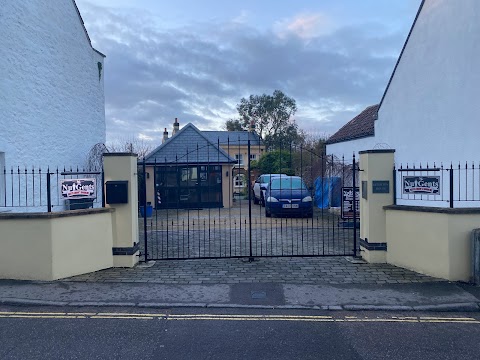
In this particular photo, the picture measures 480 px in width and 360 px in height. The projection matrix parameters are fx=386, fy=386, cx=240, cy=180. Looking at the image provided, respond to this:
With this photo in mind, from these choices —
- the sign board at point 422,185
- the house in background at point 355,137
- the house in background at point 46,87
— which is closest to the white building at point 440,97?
the sign board at point 422,185

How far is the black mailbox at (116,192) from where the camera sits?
26.6ft

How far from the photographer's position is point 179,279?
7438 mm

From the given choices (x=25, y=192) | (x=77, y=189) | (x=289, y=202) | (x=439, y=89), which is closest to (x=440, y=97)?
(x=439, y=89)

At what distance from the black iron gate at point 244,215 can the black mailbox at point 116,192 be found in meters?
0.42

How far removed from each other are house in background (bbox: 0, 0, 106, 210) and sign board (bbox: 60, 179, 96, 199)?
3.19m

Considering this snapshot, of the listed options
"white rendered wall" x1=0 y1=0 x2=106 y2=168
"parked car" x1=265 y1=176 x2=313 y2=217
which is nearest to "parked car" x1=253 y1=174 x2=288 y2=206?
"parked car" x1=265 y1=176 x2=313 y2=217

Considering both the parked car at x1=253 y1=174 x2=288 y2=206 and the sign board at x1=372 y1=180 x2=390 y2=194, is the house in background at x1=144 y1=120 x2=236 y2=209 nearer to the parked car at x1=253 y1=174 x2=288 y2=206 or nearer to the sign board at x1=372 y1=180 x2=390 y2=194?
the parked car at x1=253 y1=174 x2=288 y2=206

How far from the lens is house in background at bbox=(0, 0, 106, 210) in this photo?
409 inches

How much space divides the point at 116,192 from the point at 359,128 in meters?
15.3

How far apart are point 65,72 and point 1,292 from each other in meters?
9.06

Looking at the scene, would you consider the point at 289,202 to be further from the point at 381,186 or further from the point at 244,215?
the point at 381,186

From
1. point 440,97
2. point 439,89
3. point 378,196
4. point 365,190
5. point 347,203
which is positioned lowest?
point 347,203

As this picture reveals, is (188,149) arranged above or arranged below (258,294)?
above

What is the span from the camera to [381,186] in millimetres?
8297
